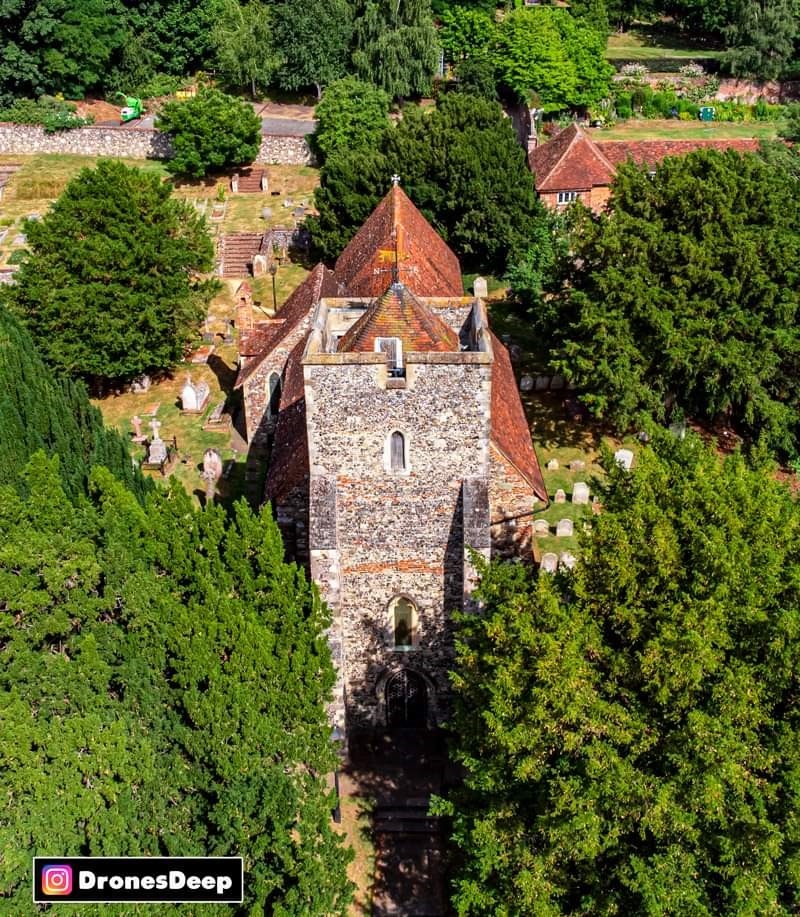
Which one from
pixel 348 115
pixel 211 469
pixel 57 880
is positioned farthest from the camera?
pixel 348 115

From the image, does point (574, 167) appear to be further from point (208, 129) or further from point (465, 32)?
point (465, 32)

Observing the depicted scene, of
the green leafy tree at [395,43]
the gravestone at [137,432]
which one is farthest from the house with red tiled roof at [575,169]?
the gravestone at [137,432]

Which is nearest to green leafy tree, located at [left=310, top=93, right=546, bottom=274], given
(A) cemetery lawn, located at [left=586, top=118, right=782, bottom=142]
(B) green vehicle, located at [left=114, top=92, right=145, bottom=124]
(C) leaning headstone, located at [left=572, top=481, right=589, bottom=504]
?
(C) leaning headstone, located at [left=572, top=481, right=589, bottom=504]

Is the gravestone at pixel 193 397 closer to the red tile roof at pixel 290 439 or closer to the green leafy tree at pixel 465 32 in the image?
the red tile roof at pixel 290 439

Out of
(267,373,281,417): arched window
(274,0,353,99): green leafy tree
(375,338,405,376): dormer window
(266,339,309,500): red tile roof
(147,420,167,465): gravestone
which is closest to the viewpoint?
(375,338,405,376): dormer window

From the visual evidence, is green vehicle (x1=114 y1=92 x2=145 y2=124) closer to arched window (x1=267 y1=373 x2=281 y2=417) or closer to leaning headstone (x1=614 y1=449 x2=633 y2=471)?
arched window (x1=267 y1=373 x2=281 y2=417)

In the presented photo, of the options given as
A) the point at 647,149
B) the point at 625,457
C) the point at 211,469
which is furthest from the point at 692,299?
the point at 647,149
